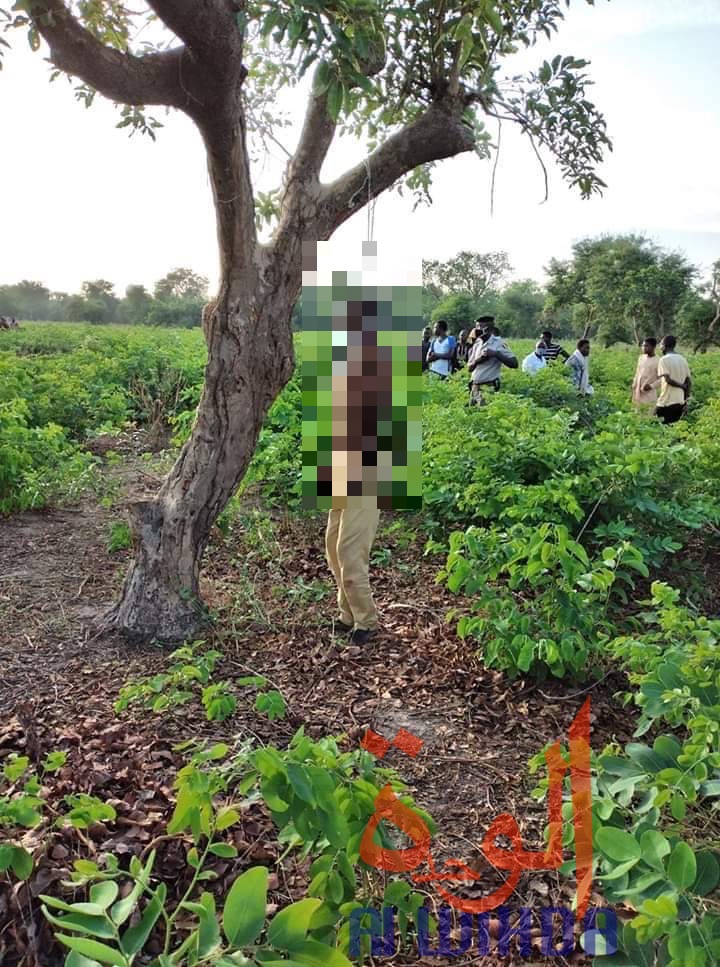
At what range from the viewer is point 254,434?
12.4 ft

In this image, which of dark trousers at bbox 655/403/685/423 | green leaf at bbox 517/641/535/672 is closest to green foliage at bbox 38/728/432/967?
green leaf at bbox 517/641/535/672

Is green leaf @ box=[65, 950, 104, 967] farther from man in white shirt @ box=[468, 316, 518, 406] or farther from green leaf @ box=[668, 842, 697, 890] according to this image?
man in white shirt @ box=[468, 316, 518, 406]

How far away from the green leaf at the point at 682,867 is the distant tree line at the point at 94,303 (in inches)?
1830

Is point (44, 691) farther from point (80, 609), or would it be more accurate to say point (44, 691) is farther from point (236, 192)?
point (236, 192)

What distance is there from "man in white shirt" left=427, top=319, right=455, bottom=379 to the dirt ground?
21.3 ft

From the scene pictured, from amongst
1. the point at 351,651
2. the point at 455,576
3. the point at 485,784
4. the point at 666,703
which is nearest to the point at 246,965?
the point at 666,703

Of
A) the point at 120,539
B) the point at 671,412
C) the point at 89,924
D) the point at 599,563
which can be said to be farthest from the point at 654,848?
the point at 671,412

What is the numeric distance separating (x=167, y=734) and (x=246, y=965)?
1707 mm

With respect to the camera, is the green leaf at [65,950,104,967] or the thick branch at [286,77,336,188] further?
the thick branch at [286,77,336,188]

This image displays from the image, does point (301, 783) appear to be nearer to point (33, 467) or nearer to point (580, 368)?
point (33, 467)

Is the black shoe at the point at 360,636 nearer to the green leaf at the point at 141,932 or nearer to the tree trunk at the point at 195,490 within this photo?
the tree trunk at the point at 195,490

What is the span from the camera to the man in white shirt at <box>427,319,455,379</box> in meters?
11.2

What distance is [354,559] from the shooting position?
3.75 metres

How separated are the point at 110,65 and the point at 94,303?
62.0m
